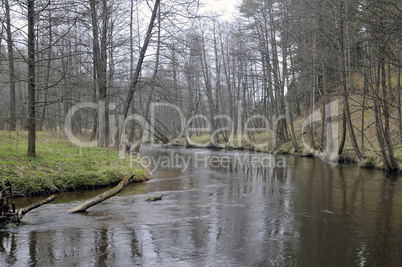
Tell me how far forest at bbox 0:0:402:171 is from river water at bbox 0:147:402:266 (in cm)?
351

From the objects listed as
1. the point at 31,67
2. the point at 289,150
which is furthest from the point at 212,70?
the point at 31,67

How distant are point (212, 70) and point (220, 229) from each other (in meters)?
34.8

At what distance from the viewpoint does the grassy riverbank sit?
9219 millimetres

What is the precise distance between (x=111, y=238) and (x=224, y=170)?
10.6 meters

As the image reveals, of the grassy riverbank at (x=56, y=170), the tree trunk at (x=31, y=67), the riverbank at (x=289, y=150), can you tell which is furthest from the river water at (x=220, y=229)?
the riverbank at (x=289, y=150)

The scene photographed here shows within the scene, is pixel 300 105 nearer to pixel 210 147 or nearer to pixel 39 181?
pixel 210 147

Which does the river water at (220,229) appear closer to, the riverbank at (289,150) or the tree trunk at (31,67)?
the tree trunk at (31,67)

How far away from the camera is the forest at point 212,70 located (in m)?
10.1

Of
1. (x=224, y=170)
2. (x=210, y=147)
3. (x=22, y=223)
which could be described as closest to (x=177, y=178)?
(x=224, y=170)

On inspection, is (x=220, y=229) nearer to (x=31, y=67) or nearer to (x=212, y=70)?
(x=31, y=67)

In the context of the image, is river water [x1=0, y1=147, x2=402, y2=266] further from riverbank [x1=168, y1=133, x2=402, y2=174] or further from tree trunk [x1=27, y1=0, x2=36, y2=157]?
riverbank [x1=168, y1=133, x2=402, y2=174]

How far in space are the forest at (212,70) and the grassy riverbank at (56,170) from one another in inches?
32.0

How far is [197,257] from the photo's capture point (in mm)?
5438

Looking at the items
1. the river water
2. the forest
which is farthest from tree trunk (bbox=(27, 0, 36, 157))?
the river water
